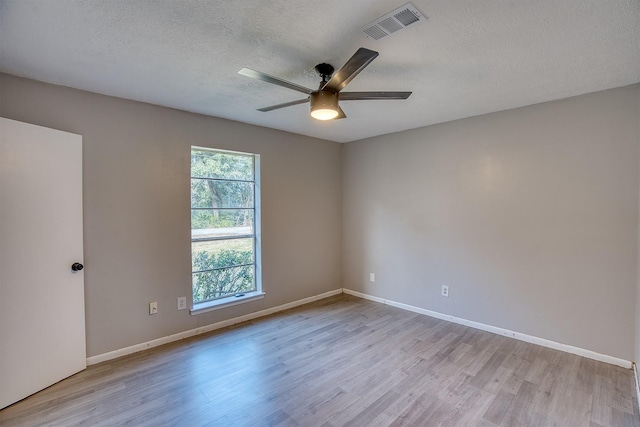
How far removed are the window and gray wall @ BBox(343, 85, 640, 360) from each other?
1.83 meters

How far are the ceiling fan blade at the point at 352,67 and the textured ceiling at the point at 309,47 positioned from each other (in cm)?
24

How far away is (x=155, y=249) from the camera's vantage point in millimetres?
2998

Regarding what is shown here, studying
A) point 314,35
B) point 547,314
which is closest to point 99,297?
point 314,35

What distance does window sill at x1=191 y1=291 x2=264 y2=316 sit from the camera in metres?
3.29

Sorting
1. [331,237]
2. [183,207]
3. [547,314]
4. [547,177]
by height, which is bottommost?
[547,314]

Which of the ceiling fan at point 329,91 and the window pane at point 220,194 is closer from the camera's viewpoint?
the ceiling fan at point 329,91

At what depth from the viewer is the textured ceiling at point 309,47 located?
1.57m

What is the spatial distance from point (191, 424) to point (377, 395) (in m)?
1.31

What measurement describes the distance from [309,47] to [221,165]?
82.0 inches

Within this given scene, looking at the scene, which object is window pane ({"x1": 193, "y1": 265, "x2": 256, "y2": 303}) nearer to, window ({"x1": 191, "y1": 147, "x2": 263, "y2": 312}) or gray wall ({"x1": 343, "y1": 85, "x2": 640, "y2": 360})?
window ({"x1": 191, "y1": 147, "x2": 263, "y2": 312})

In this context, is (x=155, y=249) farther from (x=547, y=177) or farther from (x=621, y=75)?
(x=621, y=75)

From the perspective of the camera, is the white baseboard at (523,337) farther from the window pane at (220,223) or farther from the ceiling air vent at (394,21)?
the ceiling air vent at (394,21)

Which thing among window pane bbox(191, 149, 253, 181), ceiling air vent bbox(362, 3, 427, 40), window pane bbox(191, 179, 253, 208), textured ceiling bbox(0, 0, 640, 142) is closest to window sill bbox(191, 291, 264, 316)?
window pane bbox(191, 179, 253, 208)

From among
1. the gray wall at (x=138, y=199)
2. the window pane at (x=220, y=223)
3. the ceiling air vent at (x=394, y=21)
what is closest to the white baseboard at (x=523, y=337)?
the gray wall at (x=138, y=199)
